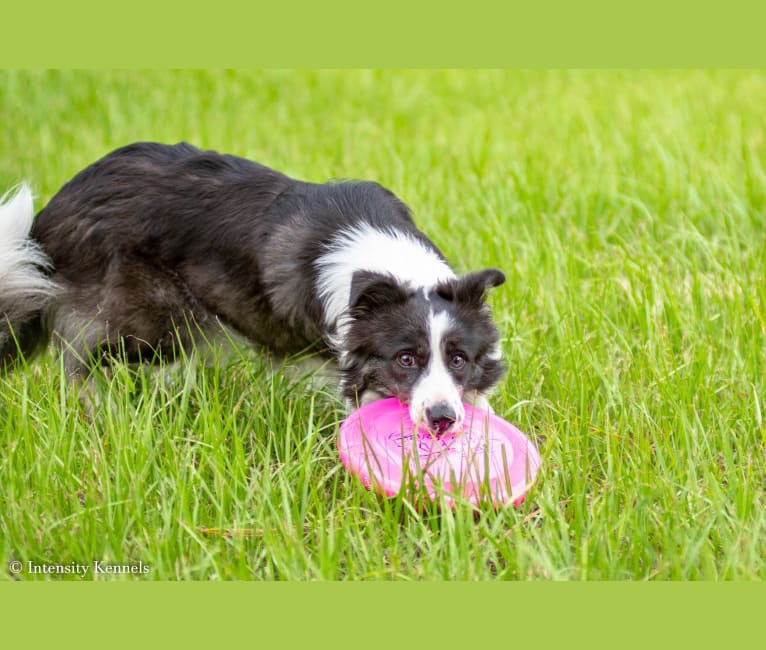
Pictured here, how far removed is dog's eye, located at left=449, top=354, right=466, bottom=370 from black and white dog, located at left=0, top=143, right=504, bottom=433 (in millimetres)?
326

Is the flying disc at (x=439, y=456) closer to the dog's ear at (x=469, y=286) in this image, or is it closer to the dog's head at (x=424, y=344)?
the dog's head at (x=424, y=344)

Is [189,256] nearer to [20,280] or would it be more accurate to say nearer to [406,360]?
[20,280]

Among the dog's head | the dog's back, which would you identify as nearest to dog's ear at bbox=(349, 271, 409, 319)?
the dog's head

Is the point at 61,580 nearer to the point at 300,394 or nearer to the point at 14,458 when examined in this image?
the point at 14,458

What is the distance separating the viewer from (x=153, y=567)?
3959 mm

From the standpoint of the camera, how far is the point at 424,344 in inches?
182

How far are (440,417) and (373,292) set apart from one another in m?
0.68

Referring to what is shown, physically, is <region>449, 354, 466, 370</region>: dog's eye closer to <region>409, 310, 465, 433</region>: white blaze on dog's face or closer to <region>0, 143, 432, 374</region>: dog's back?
<region>409, 310, 465, 433</region>: white blaze on dog's face

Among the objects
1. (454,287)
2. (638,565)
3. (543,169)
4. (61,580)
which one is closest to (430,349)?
(454,287)

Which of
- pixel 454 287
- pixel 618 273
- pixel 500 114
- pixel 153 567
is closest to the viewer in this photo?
pixel 153 567

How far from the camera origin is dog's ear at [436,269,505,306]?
189 inches

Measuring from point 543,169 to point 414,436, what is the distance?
4.53 m

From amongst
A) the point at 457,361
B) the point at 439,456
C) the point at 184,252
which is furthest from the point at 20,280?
the point at 439,456

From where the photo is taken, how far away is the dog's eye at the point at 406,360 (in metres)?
4.67
